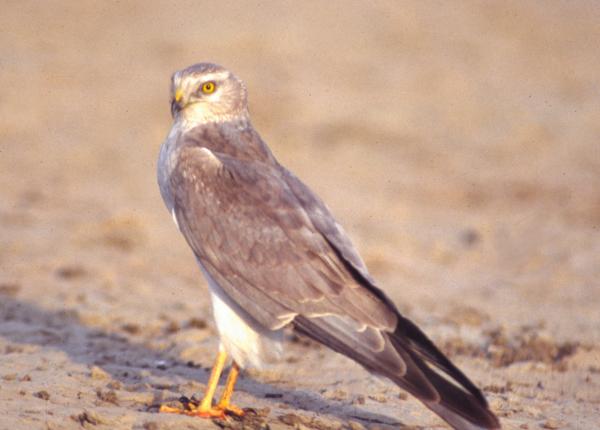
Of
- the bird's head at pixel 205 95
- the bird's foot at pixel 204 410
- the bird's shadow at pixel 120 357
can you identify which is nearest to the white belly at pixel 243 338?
the bird's foot at pixel 204 410

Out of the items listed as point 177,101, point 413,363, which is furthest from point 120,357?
point 413,363

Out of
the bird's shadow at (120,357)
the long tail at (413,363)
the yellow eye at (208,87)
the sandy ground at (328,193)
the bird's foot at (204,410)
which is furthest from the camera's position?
the sandy ground at (328,193)

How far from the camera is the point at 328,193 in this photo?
14.6 m

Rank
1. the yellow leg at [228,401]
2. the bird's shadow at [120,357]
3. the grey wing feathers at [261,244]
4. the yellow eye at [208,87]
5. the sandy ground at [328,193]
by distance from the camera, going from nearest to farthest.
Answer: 1. the grey wing feathers at [261,244]
2. the yellow leg at [228,401]
3. the bird's shadow at [120,357]
4. the yellow eye at [208,87]
5. the sandy ground at [328,193]

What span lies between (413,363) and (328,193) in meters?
9.27

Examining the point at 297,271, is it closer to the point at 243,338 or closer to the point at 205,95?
the point at 243,338

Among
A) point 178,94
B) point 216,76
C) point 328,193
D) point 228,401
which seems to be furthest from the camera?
point 328,193

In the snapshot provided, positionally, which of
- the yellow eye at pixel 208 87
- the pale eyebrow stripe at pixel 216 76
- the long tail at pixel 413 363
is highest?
the pale eyebrow stripe at pixel 216 76

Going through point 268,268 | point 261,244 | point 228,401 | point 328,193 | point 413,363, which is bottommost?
point 228,401

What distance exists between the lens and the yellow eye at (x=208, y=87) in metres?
6.61

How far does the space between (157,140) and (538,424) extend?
10260 millimetres

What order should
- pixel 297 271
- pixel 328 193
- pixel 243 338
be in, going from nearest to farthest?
pixel 297 271
pixel 243 338
pixel 328 193

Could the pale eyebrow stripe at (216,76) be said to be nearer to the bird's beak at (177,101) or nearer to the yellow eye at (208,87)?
the yellow eye at (208,87)

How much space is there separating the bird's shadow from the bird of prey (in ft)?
2.10
